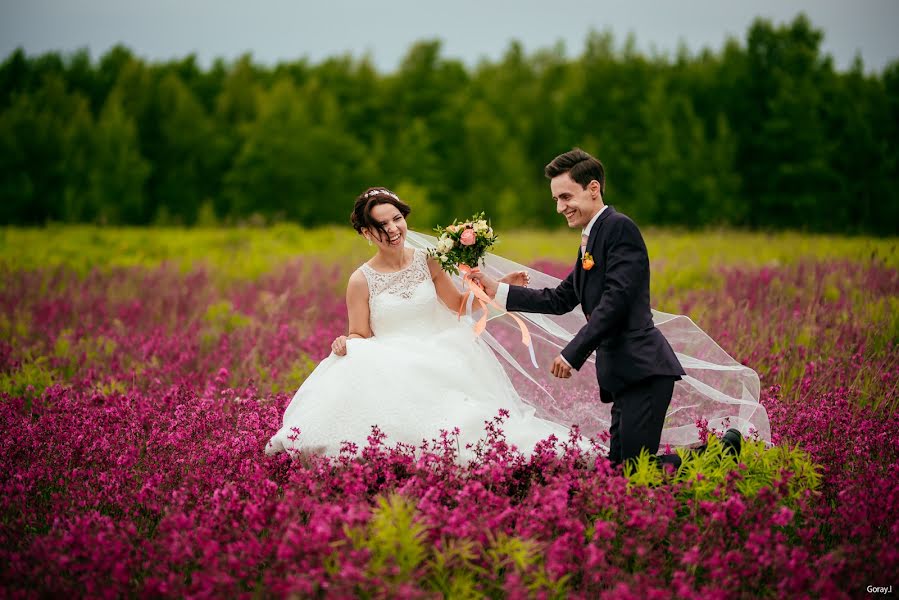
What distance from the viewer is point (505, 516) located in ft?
10.9

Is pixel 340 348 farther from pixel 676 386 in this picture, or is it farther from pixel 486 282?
pixel 676 386

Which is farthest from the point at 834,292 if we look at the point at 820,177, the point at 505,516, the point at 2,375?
the point at 820,177

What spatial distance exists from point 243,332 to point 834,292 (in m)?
7.32

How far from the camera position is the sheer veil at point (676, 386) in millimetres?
4785

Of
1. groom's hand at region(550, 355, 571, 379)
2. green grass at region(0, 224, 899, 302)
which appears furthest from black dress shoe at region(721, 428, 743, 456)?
green grass at region(0, 224, 899, 302)

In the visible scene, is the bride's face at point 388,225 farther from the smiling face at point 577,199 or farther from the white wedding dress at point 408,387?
the smiling face at point 577,199

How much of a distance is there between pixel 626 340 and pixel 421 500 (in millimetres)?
1637

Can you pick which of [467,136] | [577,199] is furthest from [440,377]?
[467,136]

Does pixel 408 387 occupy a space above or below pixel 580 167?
below

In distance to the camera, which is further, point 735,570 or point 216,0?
point 216,0

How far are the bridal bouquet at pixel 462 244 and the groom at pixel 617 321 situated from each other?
2.04ft

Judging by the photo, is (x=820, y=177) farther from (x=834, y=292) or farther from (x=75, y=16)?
(x=75, y=16)

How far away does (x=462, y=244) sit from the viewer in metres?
4.71

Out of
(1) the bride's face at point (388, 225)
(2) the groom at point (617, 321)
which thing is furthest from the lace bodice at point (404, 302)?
(2) the groom at point (617, 321)
